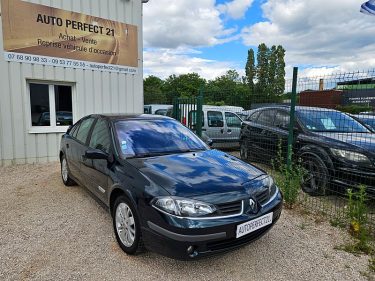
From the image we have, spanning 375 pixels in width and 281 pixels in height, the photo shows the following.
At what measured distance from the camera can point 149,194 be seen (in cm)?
279

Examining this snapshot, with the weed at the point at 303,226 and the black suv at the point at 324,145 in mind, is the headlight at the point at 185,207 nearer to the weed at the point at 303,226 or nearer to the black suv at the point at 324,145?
the weed at the point at 303,226

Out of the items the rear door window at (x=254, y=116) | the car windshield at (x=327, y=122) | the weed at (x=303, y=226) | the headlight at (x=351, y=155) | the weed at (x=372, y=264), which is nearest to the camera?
the weed at (x=372, y=264)


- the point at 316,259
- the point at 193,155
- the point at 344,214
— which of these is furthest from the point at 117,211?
the point at 344,214

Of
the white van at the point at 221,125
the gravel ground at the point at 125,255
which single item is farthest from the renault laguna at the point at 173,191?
the white van at the point at 221,125

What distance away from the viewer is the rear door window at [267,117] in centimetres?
676

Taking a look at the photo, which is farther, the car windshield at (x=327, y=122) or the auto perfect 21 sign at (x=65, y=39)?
the auto perfect 21 sign at (x=65, y=39)

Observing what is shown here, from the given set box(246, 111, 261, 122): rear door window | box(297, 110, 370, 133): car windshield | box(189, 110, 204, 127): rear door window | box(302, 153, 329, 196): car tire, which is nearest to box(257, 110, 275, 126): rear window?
box(246, 111, 261, 122): rear door window

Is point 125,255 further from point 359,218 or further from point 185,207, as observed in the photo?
point 359,218

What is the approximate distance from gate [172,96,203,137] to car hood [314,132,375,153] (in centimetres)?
369

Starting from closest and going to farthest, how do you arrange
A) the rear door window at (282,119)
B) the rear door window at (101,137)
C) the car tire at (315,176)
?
the rear door window at (101,137)
the car tire at (315,176)
the rear door window at (282,119)

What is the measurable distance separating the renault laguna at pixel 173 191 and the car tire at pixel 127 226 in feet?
0.03

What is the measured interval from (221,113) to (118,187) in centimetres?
727

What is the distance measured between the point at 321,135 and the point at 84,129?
165 inches

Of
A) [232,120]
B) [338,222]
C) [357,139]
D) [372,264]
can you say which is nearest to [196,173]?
[372,264]
